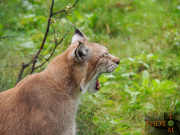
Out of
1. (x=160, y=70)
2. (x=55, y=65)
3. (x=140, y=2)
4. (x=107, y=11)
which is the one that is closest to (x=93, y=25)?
(x=107, y=11)

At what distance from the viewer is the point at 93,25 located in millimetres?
Result: 7664

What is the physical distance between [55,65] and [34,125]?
877mm

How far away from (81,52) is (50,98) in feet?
2.42

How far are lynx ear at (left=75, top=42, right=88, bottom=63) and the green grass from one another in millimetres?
1298

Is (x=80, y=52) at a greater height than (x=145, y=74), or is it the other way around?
(x=80, y=52)

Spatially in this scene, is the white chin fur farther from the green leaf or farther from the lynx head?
the green leaf

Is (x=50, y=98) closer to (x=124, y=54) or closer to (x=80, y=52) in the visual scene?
(x=80, y=52)

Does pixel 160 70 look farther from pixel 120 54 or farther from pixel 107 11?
pixel 107 11

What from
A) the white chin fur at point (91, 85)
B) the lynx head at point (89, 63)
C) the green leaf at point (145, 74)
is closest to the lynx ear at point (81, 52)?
the lynx head at point (89, 63)

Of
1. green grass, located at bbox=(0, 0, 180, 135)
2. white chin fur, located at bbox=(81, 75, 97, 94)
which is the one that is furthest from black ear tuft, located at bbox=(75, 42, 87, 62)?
green grass, located at bbox=(0, 0, 180, 135)

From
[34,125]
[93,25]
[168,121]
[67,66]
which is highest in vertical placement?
[93,25]

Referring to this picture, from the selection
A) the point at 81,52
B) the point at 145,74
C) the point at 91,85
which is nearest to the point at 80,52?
the point at 81,52

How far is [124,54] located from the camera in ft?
21.2

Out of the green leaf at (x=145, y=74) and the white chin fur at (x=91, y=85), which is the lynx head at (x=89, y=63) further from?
the green leaf at (x=145, y=74)
